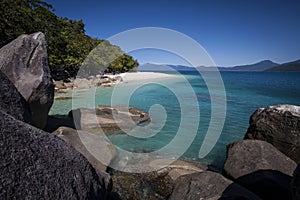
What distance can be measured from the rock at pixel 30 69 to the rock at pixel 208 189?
3.83 m

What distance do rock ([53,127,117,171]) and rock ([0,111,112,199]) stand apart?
2763mm

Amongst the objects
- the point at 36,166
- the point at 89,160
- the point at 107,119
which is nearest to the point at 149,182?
the point at 89,160

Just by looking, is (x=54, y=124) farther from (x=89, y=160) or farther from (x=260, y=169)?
(x=260, y=169)

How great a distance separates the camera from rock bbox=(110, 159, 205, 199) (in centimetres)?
460

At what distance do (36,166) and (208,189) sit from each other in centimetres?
296

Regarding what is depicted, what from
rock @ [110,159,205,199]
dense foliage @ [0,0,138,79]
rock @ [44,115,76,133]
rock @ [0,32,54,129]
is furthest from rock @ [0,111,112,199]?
dense foliage @ [0,0,138,79]

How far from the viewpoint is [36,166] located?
1.76 meters

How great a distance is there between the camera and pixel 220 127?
38.6 ft

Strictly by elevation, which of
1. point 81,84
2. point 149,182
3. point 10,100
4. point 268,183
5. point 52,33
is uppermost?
point 52,33

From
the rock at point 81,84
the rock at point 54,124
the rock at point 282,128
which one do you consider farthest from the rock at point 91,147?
the rock at point 81,84

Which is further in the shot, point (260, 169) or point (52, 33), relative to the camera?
point (52, 33)

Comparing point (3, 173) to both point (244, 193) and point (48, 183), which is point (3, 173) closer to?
point (48, 183)

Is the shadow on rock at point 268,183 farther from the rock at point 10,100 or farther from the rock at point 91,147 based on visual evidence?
the rock at point 10,100

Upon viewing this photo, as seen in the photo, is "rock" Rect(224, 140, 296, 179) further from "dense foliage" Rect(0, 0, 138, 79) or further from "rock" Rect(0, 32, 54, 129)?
"dense foliage" Rect(0, 0, 138, 79)
